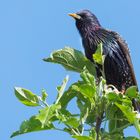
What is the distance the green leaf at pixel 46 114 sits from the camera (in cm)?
278

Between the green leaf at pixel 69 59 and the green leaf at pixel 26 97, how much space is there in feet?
2.27

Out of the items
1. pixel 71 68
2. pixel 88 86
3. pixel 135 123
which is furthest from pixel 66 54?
pixel 135 123

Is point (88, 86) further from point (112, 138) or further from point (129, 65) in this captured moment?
point (129, 65)

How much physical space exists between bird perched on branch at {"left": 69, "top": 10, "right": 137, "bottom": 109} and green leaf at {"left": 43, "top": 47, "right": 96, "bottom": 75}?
1.61 meters

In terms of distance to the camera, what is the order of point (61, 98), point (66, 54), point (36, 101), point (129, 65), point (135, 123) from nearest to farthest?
point (135, 123) < point (36, 101) < point (61, 98) < point (66, 54) < point (129, 65)

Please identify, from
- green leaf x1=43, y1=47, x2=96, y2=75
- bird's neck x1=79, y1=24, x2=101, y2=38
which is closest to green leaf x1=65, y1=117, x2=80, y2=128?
green leaf x1=43, y1=47, x2=96, y2=75

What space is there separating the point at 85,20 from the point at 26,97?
10.5 feet

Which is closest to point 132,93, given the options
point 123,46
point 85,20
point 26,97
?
point 26,97

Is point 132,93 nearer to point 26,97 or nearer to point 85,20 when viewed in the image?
point 26,97

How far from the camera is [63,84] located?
3252 millimetres

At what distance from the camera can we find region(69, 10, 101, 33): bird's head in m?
6.17

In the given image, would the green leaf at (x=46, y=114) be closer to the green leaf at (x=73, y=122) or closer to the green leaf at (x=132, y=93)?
the green leaf at (x=73, y=122)

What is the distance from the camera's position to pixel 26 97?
3.17 m

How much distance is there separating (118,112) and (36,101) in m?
0.61
